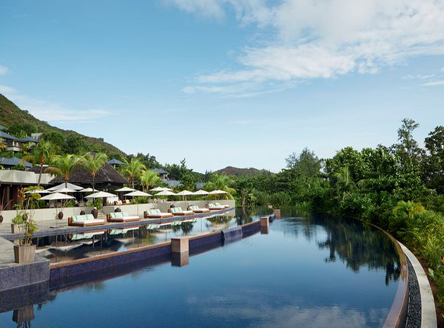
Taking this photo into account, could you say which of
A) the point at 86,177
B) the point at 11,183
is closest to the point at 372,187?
the point at 86,177

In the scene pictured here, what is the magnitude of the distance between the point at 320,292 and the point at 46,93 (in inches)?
1728

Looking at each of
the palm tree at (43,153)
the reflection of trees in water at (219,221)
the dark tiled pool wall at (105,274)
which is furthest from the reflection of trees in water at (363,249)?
the palm tree at (43,153)

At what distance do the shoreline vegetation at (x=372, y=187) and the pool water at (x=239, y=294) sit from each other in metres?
1.48

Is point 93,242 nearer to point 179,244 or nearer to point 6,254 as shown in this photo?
point 179,244

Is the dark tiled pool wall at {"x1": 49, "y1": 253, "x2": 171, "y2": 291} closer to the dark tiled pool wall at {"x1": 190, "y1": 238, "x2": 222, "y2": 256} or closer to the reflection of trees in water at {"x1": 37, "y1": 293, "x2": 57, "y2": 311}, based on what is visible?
the reflection of trees in water at {"x1": 37, "y1": 293, "x2": 57, "y2": 311}

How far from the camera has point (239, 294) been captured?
8539 millimetres

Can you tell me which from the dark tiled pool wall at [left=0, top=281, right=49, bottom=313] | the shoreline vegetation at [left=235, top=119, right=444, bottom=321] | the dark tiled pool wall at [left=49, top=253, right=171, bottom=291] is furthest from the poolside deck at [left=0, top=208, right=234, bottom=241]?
the shoreline vegetation at [left=235, top=119, right=444, bottom=321]

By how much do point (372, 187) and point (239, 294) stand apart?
18233mm

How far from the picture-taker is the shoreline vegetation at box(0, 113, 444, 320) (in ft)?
40.9

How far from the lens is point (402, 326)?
18.8 feet

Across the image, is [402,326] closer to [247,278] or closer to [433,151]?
[247,278]

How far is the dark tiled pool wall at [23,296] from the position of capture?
7555mm

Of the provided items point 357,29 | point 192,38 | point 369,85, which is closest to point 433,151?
point 369,85

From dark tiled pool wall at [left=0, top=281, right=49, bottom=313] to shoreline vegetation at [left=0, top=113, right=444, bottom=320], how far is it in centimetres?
846
